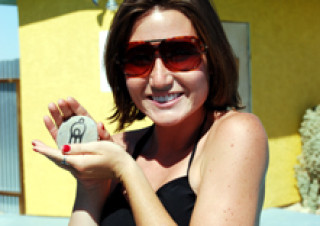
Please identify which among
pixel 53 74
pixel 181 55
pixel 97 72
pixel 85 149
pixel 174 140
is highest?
pixel 181 55

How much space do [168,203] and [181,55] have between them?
2.10 feet

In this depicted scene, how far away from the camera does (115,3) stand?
5.85 m

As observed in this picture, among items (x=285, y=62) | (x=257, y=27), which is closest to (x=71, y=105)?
(x=257, y=27)

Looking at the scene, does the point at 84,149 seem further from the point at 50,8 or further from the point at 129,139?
the point at 50,8

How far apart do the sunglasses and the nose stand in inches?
0.7

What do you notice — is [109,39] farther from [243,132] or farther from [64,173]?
[64,173]

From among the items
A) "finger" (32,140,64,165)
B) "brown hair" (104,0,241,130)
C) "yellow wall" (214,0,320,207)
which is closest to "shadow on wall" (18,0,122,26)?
"yellow wall" (214,0,320,207)

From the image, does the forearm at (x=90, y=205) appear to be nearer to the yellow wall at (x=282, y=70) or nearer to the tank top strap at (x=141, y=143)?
the tank top strap at (x=141, y=143)

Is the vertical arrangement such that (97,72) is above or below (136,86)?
below

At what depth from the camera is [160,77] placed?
173cm

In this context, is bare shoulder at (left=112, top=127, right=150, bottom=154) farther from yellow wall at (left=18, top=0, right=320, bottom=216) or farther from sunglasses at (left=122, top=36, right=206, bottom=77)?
yellow wall at (left=18, top=0, right=320, bottom=216)

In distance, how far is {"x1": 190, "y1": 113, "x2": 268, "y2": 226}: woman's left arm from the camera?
1.43 m

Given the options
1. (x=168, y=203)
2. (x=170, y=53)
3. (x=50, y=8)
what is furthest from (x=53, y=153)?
(x=50, y=8)

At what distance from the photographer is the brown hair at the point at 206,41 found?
5.66ft
